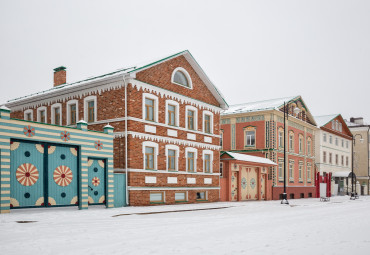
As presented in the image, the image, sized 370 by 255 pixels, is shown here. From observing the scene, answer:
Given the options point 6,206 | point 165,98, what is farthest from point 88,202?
point 165,98

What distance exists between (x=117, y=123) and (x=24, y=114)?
33.5ft

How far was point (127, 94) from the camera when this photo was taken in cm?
2341

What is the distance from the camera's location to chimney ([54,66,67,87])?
32.6 m

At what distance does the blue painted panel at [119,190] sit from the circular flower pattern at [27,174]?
5.28 meters

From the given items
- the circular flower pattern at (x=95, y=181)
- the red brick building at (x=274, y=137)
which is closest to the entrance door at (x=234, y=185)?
the red brick building at (x=274, y=137)

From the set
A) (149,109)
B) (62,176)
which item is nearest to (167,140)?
(149,109)

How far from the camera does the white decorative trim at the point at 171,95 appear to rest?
24.0 m

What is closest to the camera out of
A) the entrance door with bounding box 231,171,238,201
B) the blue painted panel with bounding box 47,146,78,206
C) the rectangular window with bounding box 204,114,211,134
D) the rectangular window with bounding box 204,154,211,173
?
the blue painted panel with bounding box 47,146,78,206

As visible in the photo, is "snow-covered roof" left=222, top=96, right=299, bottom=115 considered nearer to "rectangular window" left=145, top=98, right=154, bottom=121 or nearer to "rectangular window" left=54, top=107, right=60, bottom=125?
"rectangular window" left=145, top=98, right=154, bottom=121

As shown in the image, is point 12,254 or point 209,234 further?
point 209,234

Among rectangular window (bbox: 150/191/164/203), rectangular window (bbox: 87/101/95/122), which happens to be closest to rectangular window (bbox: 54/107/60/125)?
rectangular window (bbox: 87/101/95/122)

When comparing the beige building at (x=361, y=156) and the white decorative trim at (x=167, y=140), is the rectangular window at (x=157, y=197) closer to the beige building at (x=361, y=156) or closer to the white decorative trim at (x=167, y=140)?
the white decorative trim at (x=167, y=140)

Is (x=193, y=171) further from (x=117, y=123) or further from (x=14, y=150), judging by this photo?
(x=14, y=150)

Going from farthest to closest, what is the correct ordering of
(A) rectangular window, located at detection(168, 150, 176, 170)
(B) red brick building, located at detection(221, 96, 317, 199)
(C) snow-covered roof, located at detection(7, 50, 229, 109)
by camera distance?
(B) red brick building, located at detection(221, 96, 317, 199), (A) rectangular window, located at detection(168, 150, 176, 170), (C) snow-covered roof, located at detection(7, 50, 229, 109)
